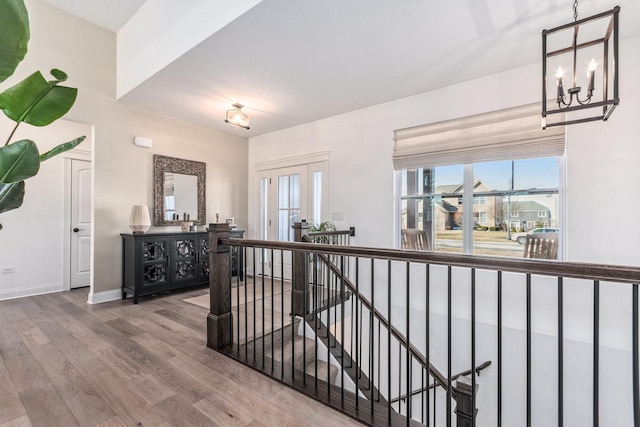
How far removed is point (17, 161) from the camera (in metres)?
1.41

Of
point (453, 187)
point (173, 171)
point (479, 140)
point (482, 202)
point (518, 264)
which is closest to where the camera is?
point (518, 264)

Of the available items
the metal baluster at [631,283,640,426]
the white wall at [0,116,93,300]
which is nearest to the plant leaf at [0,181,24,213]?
the white wall at [0,116,93,300]

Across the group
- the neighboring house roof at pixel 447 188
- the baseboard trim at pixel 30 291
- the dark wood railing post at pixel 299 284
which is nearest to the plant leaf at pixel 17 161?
the dark wood railing post at pixel 299 284

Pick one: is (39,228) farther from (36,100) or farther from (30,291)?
(36,100)

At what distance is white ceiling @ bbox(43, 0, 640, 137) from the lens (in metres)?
2.12

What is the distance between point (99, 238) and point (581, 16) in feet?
17.3

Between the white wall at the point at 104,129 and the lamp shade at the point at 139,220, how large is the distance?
23 centimetres

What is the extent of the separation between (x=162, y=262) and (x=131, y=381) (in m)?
2.19

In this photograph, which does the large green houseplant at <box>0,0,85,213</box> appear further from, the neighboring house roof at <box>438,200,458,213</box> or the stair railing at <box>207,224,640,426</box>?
the neighboring house roof at <box>438,200,458,213</box>

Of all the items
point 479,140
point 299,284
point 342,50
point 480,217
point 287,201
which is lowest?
point 299,284

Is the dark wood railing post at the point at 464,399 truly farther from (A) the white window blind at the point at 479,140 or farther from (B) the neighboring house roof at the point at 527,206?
(A) the white window blind at the point at 479,140

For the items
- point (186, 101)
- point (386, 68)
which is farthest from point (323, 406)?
point (186, 101)

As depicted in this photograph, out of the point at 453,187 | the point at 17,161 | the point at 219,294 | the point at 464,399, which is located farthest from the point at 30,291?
the point at 453,187

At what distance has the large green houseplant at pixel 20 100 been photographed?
1354 millimetres
